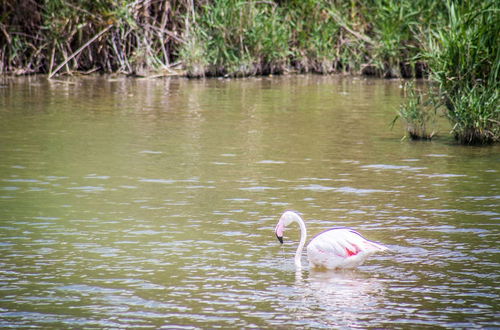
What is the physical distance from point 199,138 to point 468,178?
4.27m

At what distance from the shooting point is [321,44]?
78.1 feet

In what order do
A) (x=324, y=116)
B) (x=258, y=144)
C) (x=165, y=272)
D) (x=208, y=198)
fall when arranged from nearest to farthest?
(x=165, y=272) → (x=208, y=198) → (x=258, y=144) → (x=324, y=116)

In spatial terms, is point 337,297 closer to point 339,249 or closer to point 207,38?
point 339,249

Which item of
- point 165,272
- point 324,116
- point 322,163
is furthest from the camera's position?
point 324,116

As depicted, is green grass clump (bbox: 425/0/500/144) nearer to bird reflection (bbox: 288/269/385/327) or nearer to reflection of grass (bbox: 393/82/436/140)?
reflection of grass (bbox: 393/82/436/140)

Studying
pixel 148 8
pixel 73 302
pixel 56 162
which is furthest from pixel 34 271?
pixel 148 8

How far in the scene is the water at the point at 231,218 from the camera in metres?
6.30

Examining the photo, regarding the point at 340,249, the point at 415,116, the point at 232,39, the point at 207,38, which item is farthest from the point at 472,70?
the point at 207,38

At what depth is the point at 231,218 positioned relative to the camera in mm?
8852

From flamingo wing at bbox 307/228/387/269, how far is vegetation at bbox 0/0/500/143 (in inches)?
592

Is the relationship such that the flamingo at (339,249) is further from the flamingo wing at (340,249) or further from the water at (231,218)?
the water at (231,218)

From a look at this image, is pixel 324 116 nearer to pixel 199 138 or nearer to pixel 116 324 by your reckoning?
pixel 199 138

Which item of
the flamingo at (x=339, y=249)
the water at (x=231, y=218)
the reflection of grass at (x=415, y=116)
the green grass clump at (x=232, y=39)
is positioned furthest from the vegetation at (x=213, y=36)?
the flamingo at (x=339, y=249)

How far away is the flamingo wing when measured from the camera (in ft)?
23.0
